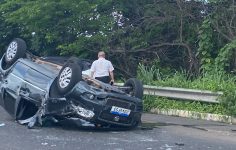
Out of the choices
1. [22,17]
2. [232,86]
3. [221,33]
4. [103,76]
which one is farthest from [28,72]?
[22,17]

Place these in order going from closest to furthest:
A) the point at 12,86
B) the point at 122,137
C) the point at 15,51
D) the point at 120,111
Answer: the point at 122,137, the point at 120,111, the point at 12,86, the point at 15,51

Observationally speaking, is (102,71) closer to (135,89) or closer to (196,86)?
(196,86)

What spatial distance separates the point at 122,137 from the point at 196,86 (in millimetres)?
5048

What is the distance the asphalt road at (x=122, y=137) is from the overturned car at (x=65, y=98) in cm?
25

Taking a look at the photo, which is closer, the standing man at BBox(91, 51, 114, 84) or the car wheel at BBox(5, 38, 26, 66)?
the car wheel at BBox(5, 38, 26, 66)

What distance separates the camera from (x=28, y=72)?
40.4 feet

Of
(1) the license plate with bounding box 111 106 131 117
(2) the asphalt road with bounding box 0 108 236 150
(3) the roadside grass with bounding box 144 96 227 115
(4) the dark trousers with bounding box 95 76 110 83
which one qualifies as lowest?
(2) the asphalt road with bounding box 0 108 236 150

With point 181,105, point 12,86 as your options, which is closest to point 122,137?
point 12,86

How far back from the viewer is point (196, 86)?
15.5 metres

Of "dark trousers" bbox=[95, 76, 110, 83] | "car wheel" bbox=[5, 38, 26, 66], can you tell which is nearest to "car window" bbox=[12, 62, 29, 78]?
"car wheel" bbox=[5, 38, 26, 66]

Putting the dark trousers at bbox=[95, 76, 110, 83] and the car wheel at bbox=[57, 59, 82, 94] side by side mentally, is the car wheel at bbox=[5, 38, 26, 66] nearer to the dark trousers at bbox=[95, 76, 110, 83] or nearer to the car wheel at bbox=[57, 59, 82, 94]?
the car wheel at bbox=[57, 59, 82, 94]

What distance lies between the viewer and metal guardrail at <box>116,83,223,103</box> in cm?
1438

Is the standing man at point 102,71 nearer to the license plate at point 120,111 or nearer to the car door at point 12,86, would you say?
the car door at point 12,86

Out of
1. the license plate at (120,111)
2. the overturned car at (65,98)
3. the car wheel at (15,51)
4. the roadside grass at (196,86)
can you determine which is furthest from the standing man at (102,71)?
the license plate at (120,111)
